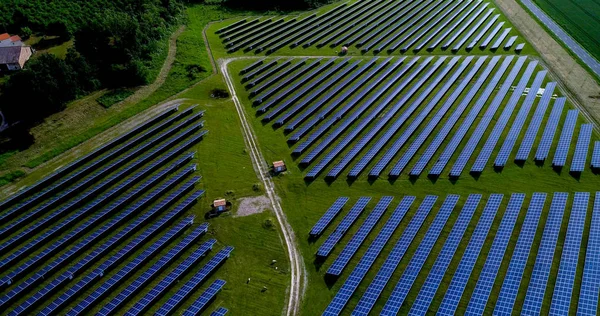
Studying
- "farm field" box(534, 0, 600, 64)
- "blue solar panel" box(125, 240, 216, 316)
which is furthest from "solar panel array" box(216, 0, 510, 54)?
"blue solar panel" box(125, 240, 216, 316)

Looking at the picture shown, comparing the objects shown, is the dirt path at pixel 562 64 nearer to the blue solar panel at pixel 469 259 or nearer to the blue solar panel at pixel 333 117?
the blue solar panel at pixel 469 259

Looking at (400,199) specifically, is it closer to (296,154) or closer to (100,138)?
(296,154)

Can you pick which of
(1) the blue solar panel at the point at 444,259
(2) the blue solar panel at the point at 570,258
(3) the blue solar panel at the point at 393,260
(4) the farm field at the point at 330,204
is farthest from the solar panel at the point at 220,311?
(2) the blue solar panel at the point at 570,258

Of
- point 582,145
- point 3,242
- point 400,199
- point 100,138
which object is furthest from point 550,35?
point 3,242

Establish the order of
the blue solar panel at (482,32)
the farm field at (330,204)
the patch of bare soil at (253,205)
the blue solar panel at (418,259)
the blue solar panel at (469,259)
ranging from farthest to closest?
the blue solar panel at (482,32) → the patch of bare soil at (253,205) → the farm field at (330,204) → the blue solar panel at (418,259) → the blue solar panel at (469,259)

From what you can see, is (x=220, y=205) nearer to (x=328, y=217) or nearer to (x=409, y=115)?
(x=328, y=217)

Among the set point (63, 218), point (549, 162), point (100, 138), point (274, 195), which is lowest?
point (549, 162)

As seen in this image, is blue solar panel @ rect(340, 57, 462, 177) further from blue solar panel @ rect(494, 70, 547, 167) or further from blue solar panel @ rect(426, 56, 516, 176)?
blue solar panel @ rect(494, 70, 547, 167)
